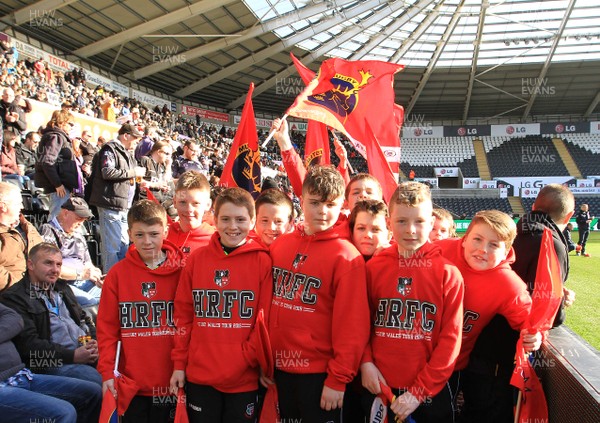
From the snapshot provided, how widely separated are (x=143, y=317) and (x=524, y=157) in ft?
121

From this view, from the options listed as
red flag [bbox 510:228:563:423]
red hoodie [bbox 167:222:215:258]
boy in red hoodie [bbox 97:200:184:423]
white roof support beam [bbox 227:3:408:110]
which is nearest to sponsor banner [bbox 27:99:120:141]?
red hoodie [bbox 167:222:215:258]

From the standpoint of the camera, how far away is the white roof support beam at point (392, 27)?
20234mm

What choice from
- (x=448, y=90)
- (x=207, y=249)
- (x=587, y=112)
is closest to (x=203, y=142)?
(x=448, y=90)

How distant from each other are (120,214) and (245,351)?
3.25 m

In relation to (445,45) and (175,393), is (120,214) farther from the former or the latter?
(445,45)

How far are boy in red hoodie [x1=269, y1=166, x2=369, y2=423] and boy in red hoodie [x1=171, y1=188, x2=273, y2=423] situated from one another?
0.12 m

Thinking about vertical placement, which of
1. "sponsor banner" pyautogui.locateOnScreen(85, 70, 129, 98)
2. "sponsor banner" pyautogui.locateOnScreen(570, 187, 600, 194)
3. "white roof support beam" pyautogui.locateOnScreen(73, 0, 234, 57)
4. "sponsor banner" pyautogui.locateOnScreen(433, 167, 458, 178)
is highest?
"white roof support beam" pyautogui.locateOnScreen(73, 0, 234, 57)

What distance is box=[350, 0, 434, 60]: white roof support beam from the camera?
20.2 meters

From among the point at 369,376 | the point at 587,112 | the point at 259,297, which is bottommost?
the point at 369,376

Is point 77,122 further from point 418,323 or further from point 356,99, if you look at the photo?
point 418,323

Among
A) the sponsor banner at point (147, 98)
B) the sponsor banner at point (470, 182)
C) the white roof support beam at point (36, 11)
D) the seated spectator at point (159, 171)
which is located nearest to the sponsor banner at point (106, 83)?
the sponsor banner at point (147, 98)

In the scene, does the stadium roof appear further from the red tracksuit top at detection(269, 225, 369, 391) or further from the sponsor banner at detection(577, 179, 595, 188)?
the red tracksuit top at detection(269, 225, 369, 391)

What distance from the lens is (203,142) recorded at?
23.0 meters

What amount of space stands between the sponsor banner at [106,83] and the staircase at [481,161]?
81.9ft
